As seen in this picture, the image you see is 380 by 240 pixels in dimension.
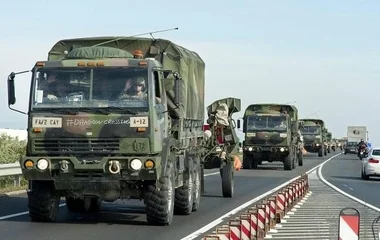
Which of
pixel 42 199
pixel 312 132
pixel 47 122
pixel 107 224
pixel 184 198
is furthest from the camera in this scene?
pixel 312 132

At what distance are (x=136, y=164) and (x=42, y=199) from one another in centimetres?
192

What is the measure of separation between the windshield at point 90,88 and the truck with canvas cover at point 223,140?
738 cm

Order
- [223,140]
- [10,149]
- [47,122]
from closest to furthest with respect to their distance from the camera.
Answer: [47,122] → [223,140] → [10,149]

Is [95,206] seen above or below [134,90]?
below

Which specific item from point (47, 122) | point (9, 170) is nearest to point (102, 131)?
point (47, 122)

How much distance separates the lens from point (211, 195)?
78.8ft

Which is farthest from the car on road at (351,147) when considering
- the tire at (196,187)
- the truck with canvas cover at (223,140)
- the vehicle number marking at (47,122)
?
the vehicle number marking at (47,122)

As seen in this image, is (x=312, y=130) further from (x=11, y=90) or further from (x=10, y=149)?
(x=11, y=90)

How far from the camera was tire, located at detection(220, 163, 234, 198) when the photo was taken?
22.8 meters

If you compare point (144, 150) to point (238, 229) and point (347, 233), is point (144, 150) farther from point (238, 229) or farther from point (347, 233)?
point (347, 233)

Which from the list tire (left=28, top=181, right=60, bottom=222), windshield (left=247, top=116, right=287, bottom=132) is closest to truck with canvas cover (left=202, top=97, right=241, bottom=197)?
tire (left=28, top=181, right=60, bottom=222)

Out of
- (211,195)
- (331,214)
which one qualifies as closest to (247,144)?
(211,195)

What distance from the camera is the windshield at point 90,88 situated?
579 inches

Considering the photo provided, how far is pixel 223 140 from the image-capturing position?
23.9 metres
